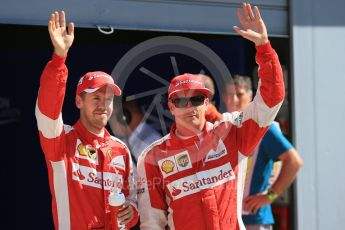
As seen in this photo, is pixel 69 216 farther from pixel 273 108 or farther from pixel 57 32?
pixel 273 108

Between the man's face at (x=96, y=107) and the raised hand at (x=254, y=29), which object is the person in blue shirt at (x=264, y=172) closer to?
the raised hand at (x=254, y=29)

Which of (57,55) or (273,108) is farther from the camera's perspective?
(273,108)

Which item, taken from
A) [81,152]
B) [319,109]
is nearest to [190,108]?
[81,152]

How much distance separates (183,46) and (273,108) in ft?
4.67

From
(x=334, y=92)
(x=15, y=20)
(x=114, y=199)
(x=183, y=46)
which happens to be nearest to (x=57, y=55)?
(x=114, y=199)

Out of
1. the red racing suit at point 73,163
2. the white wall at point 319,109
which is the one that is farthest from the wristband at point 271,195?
the red racing suit at point 73,163

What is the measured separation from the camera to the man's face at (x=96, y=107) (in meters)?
2.94

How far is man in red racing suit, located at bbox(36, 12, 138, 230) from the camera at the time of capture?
2688mm

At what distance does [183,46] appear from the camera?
4.16 m

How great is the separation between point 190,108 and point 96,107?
1.51 ft

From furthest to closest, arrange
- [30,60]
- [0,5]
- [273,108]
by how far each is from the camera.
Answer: [30,60] → [0,5] → [273,108]

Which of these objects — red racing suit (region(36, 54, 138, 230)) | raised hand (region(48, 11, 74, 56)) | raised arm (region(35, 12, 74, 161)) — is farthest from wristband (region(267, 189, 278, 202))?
raised hand (region(48, 11, 74, 56))

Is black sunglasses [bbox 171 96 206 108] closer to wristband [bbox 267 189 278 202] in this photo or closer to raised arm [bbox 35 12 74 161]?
raised arm [bbox 35 12 74 161]

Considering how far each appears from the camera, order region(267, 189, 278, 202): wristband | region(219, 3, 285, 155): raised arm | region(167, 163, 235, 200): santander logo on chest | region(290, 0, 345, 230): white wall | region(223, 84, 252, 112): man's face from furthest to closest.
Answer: region(290, 0, 345, 230): white wall, region(223, 84, 252, 112): man's face, region(267, 189, 278, 202): wristband, region(167, 163, 235, 200): santander logo on chest, region(219, 3, 285, 155): raised arm
